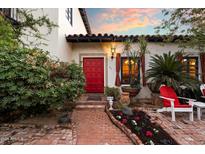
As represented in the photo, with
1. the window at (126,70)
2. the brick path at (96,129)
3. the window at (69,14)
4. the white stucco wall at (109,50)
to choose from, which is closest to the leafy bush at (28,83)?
the brick path at (96,129)

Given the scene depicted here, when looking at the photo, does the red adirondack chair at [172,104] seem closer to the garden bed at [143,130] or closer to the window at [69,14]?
the garden bed at [143,130]

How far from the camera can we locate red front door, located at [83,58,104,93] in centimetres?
1004

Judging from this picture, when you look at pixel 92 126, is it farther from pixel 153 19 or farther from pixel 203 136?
pixel 153 19

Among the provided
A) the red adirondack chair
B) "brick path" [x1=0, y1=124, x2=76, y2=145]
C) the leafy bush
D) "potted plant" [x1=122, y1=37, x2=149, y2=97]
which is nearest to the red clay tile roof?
"potted plant" [x1=122, y1=37, x2=149, y2=97]

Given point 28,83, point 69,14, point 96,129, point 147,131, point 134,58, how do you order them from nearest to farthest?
point 147,131 → point 96,129 → point 28,83 → point 134,58 → point 69,14

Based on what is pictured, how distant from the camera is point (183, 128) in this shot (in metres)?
5.02

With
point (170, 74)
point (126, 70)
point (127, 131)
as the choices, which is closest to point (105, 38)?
point (126, 70)

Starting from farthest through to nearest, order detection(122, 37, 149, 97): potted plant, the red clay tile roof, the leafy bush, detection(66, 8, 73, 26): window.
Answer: detection(66, 8, 73, 26): window < the red clay tile roof < detection(122, 37, 149, 97): potted plant < the leafy bush

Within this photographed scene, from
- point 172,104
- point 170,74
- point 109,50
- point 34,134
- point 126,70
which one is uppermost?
point 109,50

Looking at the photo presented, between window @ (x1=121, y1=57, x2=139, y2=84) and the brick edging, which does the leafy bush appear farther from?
window @ (x1=121, y1=57, x2=139, y2=84)

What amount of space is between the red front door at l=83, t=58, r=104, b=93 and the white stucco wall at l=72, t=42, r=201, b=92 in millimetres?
373

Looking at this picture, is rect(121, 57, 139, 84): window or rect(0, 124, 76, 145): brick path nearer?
rect(0, 124, 76, 145): brick path

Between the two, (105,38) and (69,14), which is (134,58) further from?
(69,14)

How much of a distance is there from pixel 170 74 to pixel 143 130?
3.65m
